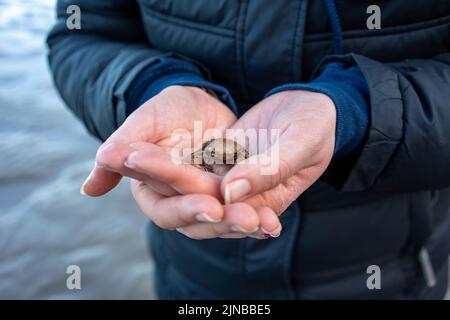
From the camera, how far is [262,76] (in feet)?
5.61

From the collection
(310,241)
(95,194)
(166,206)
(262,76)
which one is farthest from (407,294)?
(95,194)

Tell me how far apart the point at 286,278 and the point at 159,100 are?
827mm

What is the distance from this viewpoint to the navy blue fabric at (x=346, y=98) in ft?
4.78

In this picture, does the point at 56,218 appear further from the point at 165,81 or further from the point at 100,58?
the point at 165,81

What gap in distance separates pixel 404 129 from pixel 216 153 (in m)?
0.60

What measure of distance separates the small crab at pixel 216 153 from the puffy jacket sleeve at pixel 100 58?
311 mm

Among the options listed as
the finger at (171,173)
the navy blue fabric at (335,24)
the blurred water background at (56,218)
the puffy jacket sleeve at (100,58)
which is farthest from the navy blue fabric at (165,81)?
the blurred water background at (56,218)

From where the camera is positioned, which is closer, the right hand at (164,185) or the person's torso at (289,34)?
the right hand at (164,185)

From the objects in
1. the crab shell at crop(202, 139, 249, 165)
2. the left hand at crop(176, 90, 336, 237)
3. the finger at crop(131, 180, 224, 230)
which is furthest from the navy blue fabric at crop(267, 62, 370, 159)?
the finger at crop(131, 180, 224, 230)

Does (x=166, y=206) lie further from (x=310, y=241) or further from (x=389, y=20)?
(x=389, y=20)

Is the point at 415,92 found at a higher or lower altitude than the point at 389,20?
lower

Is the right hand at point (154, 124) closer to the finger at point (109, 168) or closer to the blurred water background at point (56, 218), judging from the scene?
the finger at point (109, 168)

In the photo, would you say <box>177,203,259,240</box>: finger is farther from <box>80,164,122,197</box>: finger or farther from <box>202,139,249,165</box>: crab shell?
<box>202,139,249,165</box>: crab shell

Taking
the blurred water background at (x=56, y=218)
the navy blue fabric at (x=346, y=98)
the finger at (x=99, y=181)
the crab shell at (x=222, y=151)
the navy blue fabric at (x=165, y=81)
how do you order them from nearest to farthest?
1. the finger at (x=99, y=181)
2. the navy blue fabric at (x=346, y=98)
3. the crab shell at (x=222, y=151)
4. the navy blue fabric at (x=165, y=81)
5. the blurred water background at (x=56, y=218)
